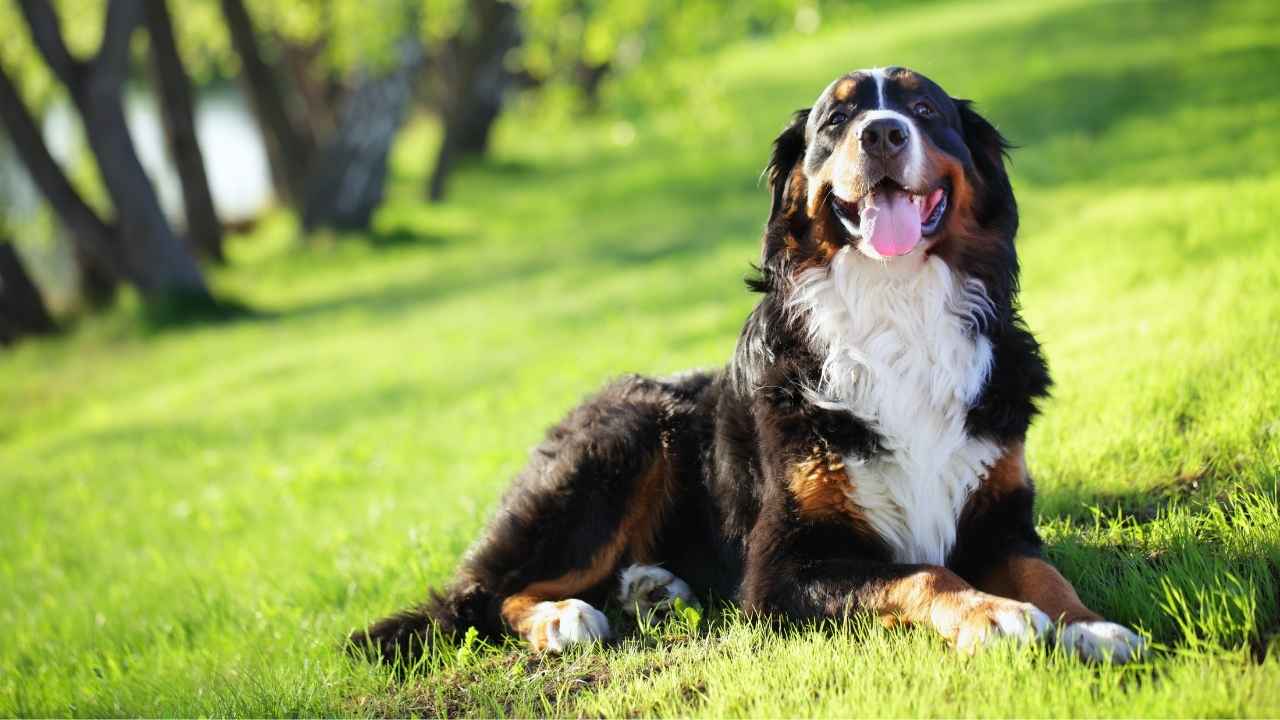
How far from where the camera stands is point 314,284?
57.6 ft

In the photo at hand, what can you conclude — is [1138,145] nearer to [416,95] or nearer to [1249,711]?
[1249,711]

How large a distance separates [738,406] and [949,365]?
2.53 ft

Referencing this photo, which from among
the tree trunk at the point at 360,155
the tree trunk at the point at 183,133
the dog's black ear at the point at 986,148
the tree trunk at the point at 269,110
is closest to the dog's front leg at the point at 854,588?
→ the dog's black ear at the point at 986,148

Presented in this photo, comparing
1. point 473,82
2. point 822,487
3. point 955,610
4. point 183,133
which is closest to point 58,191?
point 183,133

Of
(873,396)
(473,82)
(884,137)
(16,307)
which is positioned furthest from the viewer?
(473,82)

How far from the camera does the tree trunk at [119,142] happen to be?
578 inches

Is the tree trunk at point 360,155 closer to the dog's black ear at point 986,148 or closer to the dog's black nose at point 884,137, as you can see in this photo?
the dog's black ear at point 986,148

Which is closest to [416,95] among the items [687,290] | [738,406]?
[687,290]

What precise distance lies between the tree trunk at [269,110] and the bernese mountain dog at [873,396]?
53.3ft

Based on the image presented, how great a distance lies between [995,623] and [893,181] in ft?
4.87

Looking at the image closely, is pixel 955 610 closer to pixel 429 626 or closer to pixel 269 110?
pixel 429 626

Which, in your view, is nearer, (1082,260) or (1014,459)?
(1014,459)

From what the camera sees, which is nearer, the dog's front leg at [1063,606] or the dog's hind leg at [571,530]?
the dog's front leg at [1063,606]

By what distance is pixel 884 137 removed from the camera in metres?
4.07
